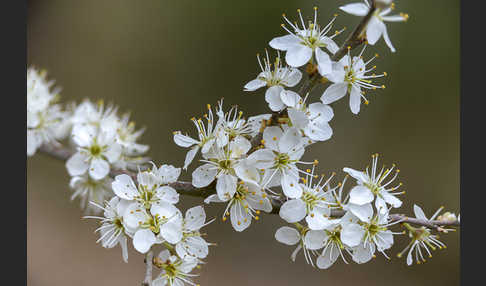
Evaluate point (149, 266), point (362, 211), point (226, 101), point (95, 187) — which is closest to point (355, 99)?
point (362, 211)

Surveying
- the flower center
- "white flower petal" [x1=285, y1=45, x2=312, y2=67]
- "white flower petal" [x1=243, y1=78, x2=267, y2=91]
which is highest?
"white flower petal" [x1=285, y1=45, x2=312, y2=67]

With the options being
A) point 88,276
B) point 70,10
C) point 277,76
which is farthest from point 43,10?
point 277,76

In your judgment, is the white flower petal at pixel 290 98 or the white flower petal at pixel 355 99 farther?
the white flower petal at pixel 355 99

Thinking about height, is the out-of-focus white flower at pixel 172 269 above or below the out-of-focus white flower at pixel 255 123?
below

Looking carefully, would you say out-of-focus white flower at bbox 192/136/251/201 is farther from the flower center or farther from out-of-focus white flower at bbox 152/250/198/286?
out-of-focus white flower at bbox 152/250/198/286

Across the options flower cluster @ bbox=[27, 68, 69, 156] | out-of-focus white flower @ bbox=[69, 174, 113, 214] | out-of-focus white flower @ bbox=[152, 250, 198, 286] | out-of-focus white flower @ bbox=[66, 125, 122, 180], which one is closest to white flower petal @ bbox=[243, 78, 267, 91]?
out-of-focus white flower @ bbox=[152, 250, 198, 286]

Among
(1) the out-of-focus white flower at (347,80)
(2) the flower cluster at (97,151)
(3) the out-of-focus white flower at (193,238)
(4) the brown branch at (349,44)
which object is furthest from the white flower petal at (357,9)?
(2) the flower cluster at (97,151)

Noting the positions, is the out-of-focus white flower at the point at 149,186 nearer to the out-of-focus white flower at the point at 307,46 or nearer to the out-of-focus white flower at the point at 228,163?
the out-of-focus white flower at the point at 228,163

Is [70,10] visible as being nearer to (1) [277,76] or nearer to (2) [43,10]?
(2) [43,10]
